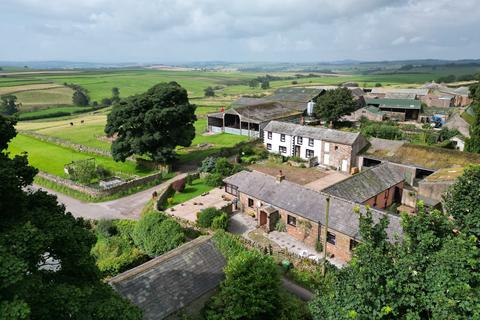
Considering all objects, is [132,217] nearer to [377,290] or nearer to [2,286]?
[2,286]

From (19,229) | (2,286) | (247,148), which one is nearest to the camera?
(2,286)

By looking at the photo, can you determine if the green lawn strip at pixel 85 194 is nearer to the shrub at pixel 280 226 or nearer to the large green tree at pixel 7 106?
the shrub at pixel 280 226

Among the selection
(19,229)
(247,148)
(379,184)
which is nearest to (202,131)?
(247,148)

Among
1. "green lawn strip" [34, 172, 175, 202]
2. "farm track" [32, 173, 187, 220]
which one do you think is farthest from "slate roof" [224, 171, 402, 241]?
"green lawn strip" [34, 172, 175, 202]

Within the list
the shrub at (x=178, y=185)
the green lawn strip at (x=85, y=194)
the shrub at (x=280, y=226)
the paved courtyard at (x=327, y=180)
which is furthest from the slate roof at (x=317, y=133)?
the shrub at (x=178, y=185)

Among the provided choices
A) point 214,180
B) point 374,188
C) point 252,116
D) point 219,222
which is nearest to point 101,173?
point 214,180

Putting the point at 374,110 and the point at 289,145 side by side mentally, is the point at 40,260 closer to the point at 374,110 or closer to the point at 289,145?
the point at 289,145
